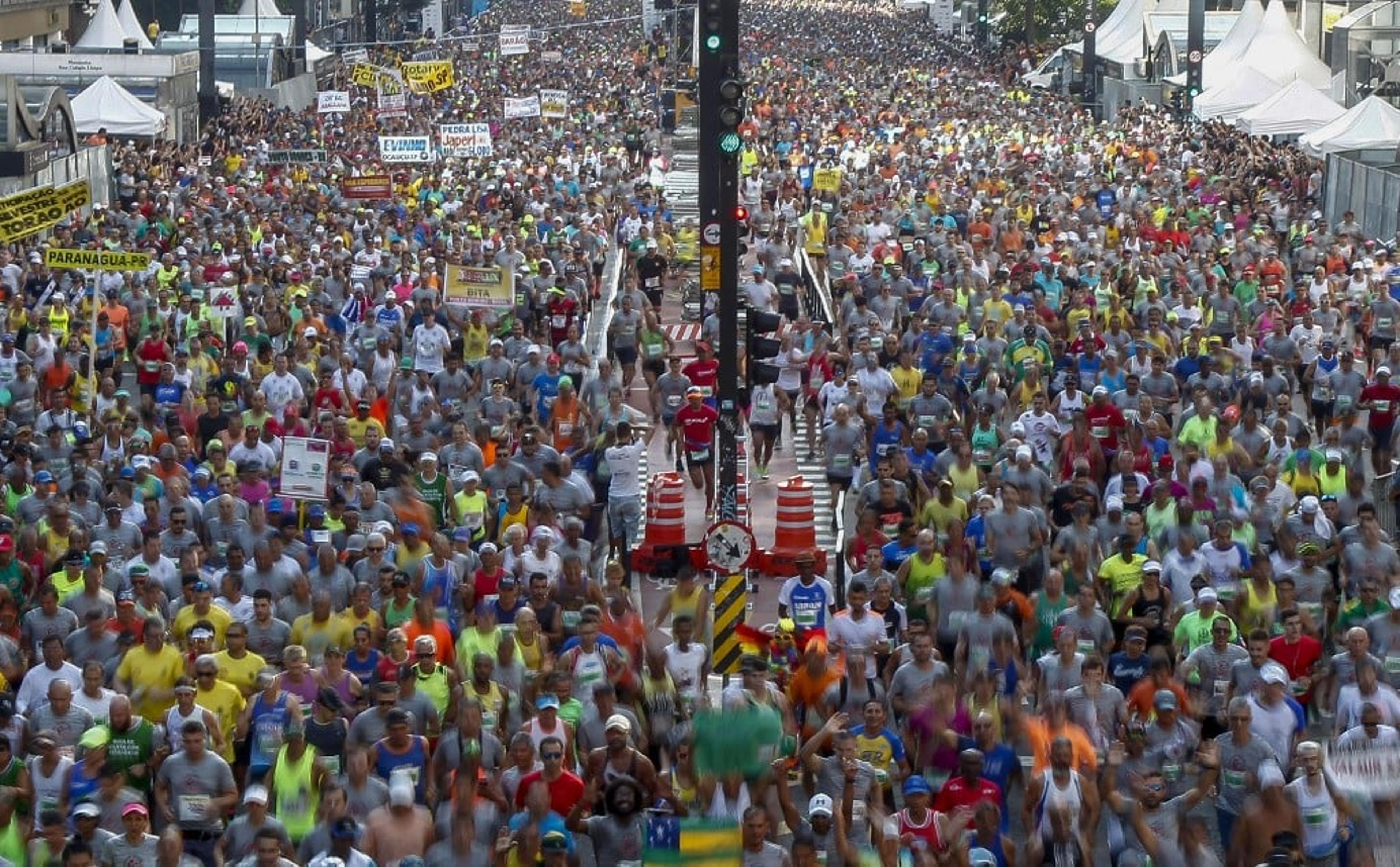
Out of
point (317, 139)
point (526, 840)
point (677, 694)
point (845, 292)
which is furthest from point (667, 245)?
point (526, 840)

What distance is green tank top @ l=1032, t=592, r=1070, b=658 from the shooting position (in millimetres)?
15367

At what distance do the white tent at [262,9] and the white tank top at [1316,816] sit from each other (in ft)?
211

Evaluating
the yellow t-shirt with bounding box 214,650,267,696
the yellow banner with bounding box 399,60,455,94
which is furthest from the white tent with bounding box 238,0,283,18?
the yellow t-shirt with bounding box 214,650,267,696

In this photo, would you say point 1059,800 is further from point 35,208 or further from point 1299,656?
point 35,208

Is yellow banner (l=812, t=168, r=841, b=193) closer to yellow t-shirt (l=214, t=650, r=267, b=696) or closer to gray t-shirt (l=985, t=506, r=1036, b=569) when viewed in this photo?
gray t-shirt (l=985, t=506, r=1036, b=569)

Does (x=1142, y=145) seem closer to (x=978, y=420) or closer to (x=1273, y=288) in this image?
(x=1273, y=288)

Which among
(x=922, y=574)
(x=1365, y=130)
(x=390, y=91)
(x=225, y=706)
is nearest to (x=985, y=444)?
(x=922, y=574)

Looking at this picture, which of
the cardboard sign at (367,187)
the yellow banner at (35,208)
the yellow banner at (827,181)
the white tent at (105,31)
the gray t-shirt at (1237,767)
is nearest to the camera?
the gray t-shirt at (1237,767)

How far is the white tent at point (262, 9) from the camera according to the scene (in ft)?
248

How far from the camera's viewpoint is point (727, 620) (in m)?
16.1

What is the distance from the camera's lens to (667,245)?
3466 centimetres

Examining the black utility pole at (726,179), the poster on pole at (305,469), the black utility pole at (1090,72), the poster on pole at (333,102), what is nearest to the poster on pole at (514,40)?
the black utility pole at (1090,72)

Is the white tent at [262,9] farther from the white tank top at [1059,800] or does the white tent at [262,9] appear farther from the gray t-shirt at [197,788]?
the white tank top at [1059,800]

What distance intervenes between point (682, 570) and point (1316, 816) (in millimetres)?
4445
